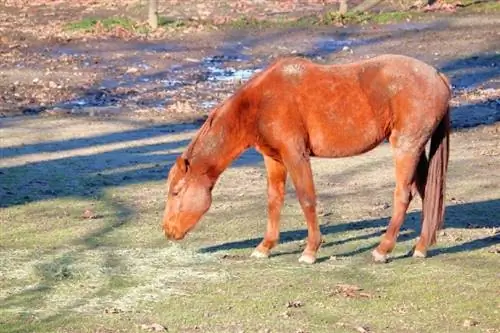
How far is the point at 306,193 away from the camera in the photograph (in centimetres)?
942

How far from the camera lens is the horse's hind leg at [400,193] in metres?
9.27

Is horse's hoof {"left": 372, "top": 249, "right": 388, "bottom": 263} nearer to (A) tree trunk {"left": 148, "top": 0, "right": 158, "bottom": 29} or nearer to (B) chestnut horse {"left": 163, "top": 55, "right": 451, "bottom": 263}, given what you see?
(B) chestnut horse {"left": 163, "top": 55, "right": 451, "bottom": 263}

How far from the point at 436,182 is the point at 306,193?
3.31 feet

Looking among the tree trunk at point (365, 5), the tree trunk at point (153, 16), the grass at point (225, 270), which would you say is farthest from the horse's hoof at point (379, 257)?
the tree trunk at point (365, 5)

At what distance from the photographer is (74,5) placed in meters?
37.1

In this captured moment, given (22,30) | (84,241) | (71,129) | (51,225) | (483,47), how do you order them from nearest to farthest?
(84,241), (51,225), (71,129), (483,47), (22,30)

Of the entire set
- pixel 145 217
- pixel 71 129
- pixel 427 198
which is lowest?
pixel 71 129

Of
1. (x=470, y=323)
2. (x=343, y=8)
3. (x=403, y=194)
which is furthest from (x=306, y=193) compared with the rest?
(x=343, y=8)

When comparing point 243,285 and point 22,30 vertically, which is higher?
point 243,285

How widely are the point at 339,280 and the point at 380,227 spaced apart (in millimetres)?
2239

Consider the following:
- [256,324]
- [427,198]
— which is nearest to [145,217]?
[427,198]

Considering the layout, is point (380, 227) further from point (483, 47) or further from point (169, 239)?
point (483, 47)

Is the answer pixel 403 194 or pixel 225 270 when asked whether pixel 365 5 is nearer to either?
pixel 403 194

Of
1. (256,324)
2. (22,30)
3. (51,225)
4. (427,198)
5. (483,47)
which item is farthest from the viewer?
(22,30)
